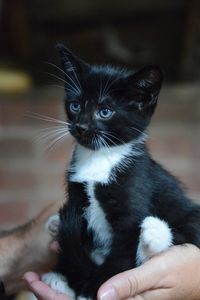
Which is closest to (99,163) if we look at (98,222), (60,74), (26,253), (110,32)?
(98,222)

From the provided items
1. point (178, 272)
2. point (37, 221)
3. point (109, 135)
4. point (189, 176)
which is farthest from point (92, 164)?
point (189, 176)

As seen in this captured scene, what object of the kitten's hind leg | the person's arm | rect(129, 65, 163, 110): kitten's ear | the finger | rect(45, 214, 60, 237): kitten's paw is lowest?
the person's arm

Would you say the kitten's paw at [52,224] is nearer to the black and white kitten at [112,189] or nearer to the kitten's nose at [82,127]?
the black and white kitten at [112,189]

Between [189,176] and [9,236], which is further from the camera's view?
[189,176]

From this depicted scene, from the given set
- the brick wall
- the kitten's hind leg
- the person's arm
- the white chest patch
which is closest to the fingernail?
the kitten's hind leg

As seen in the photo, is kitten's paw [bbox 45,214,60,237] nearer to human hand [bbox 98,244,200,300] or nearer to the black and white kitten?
the black and white kitten

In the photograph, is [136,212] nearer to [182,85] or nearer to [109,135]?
[109,135]

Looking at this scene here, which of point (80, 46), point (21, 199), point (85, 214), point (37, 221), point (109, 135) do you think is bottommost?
point (21, 199)
